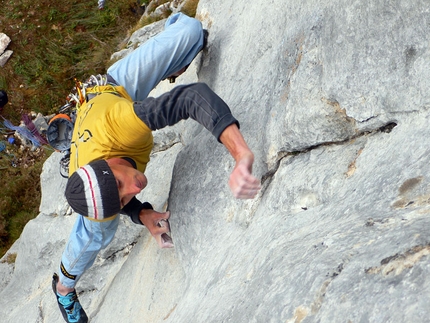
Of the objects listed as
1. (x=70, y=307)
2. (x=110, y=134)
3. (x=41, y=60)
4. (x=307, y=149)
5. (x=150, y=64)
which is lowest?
(x=70, y=307)

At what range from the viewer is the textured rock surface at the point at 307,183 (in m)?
1.90

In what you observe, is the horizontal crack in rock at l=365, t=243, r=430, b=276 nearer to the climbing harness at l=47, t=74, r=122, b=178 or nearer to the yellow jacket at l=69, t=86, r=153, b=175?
the yellow jacket at l=69, t=86, r=153, b=175

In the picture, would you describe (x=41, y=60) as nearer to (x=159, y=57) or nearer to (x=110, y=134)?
(x=159, y=57)

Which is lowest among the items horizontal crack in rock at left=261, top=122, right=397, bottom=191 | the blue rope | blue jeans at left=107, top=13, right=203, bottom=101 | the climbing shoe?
the blue rope

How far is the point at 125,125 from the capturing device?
11.0 ft

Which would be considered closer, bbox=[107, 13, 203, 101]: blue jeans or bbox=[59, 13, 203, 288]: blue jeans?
bbox=[59, 13, 203, 288]: blue jeans

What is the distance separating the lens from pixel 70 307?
4.79 m

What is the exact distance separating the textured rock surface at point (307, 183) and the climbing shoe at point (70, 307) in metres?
0.27

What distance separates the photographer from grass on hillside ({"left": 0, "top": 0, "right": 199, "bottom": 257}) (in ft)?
32.6

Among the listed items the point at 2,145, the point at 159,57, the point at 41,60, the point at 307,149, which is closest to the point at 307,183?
the point at 307,149

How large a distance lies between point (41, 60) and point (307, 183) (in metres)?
9.90

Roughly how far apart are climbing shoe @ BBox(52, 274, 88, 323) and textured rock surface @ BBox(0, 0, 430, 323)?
0.27 meters

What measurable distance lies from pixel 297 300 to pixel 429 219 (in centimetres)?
63

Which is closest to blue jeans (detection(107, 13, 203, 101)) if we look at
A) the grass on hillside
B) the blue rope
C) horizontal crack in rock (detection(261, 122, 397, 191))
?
horizontal crack in rock (detection(261, 122, 397, 191))
